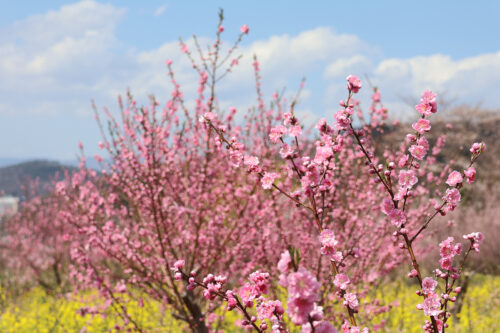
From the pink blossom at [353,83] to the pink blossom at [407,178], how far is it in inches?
16.4

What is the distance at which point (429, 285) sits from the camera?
1867 millimetres

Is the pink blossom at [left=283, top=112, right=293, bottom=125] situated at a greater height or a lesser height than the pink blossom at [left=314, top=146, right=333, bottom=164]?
greater

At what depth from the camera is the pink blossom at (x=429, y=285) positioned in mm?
1843

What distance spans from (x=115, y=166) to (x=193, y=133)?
1256mm

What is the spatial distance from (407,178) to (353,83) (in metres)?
0.48

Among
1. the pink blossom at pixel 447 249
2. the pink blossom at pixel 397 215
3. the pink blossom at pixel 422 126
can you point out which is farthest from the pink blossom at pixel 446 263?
the pink blossom at pixel 422 126

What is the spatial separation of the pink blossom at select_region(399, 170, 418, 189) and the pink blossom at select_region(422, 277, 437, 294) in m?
0.39

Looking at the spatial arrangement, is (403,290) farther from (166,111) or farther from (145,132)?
(145,132)

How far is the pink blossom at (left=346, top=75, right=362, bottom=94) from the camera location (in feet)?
6.44

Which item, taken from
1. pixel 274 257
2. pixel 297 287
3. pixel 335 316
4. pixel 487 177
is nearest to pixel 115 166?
pixel 274 257

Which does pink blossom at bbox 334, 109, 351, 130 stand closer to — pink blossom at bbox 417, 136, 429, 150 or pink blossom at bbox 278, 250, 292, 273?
pink blossom at bbox 417, 136, 429, 150

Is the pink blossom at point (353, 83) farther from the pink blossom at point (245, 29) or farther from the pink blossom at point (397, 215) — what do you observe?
the pink blossom at point (245, 29)

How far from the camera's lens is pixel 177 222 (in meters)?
6.05

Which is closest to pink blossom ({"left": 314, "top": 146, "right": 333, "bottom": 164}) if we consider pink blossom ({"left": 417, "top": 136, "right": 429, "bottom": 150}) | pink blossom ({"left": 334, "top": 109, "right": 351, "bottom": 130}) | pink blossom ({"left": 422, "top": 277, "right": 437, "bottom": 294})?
pink blossom ({"left": 334, "top": 109, "right": 351, "bottom": 130})
